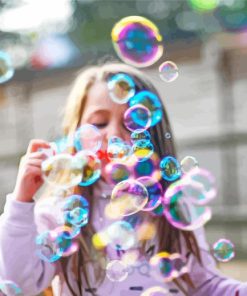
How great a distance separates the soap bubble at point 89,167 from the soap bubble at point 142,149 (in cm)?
7

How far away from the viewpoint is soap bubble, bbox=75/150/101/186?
1276 mm

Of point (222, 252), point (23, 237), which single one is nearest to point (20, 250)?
point (23, 237)

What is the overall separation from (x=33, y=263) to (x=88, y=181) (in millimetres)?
188

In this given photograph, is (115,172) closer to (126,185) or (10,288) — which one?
(126,185)

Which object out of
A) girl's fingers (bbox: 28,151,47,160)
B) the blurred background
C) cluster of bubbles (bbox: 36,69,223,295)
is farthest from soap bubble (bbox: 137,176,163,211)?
the blurred background

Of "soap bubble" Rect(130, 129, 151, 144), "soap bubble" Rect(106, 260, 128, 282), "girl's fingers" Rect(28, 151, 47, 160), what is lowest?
"soap bubble" Rect(106, 260, 128, 282)

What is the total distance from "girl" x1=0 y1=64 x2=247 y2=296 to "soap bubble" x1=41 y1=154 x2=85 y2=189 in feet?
0.10

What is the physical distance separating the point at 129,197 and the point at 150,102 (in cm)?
19

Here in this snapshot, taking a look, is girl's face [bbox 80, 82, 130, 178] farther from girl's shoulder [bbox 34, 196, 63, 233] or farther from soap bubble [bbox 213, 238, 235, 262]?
soap bubble [bbox 213, 238, 235, 262]

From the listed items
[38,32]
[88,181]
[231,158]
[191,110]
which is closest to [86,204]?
[88,181]

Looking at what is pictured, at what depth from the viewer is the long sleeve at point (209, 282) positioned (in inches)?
47.0

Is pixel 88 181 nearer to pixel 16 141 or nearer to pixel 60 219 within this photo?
pixel 60 219

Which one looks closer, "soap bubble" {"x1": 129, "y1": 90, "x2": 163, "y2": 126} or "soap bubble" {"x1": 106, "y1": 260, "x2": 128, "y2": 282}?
"soap bubble" {"x1": 106, "y1": 260, "x2": 128, "y2": 282}

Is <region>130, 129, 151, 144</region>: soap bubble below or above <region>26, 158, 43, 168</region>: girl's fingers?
above
